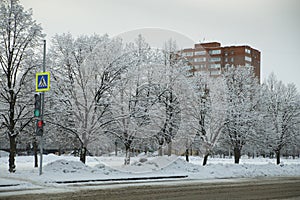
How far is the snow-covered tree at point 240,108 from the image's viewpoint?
38875mm

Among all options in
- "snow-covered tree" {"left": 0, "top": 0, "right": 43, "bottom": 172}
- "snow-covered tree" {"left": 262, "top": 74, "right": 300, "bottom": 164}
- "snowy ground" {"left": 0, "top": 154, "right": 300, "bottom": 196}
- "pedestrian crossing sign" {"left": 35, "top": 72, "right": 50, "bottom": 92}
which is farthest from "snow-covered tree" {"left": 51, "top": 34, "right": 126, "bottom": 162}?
"snow-covered tree" {"left": 262, "top": 74, "right": 300, "bottom": 164}

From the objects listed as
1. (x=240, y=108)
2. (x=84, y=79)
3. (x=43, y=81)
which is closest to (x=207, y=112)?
(x=240, y=108)

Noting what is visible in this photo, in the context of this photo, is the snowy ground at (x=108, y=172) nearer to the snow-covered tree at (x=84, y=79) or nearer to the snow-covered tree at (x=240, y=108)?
the snow-covered tree at (x=84, y=79)

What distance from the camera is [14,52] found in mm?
24656

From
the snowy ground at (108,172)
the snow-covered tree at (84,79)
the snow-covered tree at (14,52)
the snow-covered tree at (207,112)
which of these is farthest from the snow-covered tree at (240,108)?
the snow-covered tree at (14,52)

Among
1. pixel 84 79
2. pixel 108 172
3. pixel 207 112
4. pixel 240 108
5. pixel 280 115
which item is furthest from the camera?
pixel 280 115

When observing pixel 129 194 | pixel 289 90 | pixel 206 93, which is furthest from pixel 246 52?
pixel 129 194

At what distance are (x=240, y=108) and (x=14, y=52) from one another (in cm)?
2258

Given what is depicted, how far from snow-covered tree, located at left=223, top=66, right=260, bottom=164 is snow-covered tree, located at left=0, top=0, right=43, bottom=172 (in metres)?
20.0

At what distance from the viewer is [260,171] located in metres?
31.9

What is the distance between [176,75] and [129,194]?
2004cm

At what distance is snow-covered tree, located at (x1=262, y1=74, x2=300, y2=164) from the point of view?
1758 inches

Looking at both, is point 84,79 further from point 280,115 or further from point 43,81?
point 280,115

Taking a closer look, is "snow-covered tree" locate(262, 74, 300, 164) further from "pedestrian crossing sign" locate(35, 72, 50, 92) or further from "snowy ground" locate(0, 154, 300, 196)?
"pedestrian crossing sign" locate(35, 72, 50, 92)
